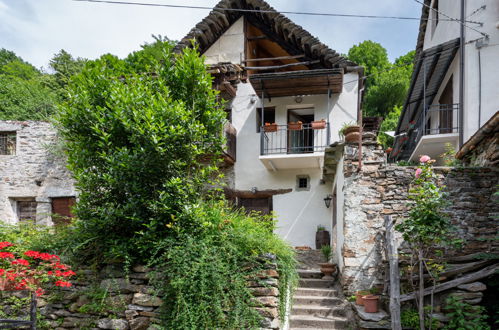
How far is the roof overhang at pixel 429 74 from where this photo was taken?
25.8 feet

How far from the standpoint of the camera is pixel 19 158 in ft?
35.0

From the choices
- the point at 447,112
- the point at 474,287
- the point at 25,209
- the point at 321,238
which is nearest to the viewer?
the point at 474,287

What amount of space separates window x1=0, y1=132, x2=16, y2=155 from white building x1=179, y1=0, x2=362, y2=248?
21.1 feet

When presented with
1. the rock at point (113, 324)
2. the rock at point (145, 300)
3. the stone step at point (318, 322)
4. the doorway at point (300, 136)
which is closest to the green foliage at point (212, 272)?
the rock at point (145, 300)

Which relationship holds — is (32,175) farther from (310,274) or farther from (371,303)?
(371,303)

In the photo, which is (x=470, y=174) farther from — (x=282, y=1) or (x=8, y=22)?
(x=8, y=22)

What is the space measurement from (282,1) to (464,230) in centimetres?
616

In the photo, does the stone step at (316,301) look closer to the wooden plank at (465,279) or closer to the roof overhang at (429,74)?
the wooden plank at (465,279)

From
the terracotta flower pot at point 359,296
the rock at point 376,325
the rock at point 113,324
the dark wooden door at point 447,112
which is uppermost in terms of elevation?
the dark wooden door at point 447,112

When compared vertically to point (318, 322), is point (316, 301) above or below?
above

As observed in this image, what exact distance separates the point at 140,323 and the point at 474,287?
4620 millimetres

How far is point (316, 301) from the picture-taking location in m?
6.01

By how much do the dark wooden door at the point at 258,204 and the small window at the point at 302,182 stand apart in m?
0.93

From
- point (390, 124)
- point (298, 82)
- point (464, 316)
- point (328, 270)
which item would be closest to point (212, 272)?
point (328, 270)
